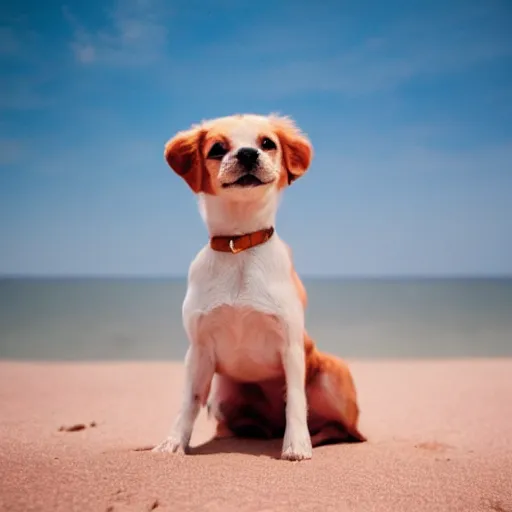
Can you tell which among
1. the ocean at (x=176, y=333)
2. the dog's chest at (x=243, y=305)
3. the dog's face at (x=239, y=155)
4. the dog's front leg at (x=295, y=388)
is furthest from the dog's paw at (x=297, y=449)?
the ocean at (x=176, y=333)

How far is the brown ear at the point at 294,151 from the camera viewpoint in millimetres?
2535

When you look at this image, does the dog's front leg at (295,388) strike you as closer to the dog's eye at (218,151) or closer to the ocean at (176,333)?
the dog's eye at (218,151)

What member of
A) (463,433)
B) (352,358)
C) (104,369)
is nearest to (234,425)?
(463,433)

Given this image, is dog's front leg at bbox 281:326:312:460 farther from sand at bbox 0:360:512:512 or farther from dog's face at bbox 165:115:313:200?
dog's face at bbox 165:115:313:200

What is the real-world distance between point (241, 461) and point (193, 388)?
0.45 metres

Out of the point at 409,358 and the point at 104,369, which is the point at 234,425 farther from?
the point at 409,358

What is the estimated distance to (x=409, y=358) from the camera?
798 cm

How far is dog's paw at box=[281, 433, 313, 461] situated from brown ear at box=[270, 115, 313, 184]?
1050 mm

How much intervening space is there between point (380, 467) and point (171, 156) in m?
1.44

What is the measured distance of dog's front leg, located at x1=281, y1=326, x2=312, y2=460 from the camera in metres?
2.38

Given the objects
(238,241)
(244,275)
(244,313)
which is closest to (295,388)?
(244,313)

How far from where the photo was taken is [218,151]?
238 cm

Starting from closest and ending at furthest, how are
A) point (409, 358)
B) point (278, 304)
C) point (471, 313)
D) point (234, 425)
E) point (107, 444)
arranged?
point (278, 304) → point (234, 425) → point (107, 444) → point (409, 358) → point (471, 313)

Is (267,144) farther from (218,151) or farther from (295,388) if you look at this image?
(295,388)
